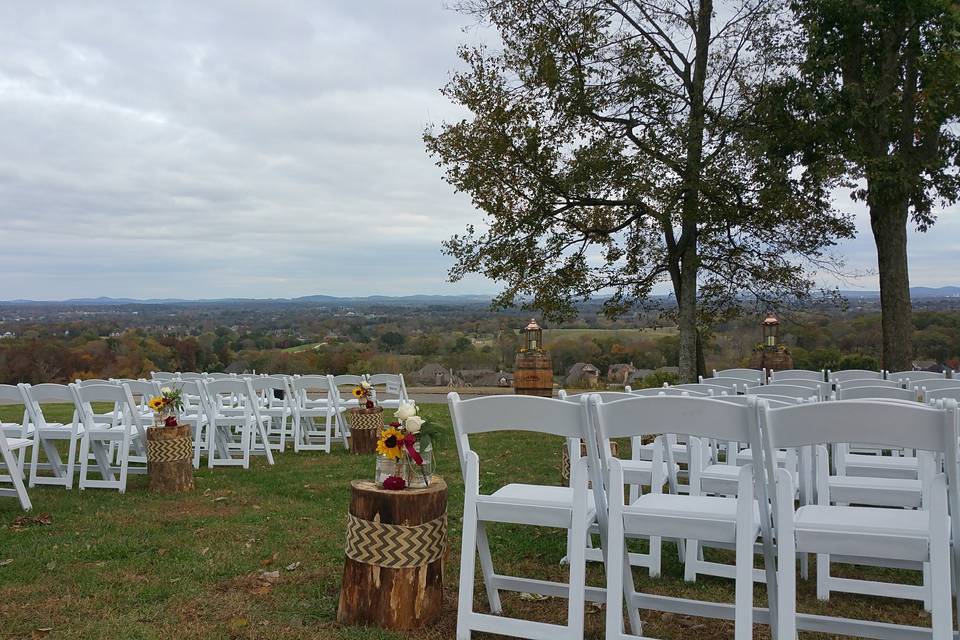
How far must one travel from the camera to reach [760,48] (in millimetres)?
13789

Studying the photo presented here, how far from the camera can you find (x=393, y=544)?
359cm

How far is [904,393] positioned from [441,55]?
11121 mm

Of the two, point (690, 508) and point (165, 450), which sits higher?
point (690, 508)

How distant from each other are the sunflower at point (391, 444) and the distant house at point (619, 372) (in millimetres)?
14247

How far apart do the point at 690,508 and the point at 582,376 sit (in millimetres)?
14999

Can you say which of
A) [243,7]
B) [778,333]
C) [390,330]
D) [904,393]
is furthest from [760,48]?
[390,330]

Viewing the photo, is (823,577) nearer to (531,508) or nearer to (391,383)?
(531,508)

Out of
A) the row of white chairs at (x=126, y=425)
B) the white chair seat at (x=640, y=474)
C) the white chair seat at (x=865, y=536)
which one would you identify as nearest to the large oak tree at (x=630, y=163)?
the row of white chairs at (x=126, y=425)

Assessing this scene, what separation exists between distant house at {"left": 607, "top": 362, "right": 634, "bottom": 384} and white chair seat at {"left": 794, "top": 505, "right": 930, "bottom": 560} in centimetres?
1469

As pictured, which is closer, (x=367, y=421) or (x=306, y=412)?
(x=367, y=421)

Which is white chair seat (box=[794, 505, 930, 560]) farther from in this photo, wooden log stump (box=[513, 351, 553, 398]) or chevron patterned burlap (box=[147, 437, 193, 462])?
wooden log stump (box=[513, 351, 553, 398])

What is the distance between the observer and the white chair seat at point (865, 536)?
2.80 m

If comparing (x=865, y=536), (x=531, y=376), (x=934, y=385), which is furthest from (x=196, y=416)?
(x=531, y=376)

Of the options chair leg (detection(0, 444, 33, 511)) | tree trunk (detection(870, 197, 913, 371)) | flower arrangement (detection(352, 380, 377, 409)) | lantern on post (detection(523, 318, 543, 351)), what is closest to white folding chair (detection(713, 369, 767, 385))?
flower arrangement (detection(352, 380, 377, 409))
